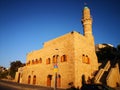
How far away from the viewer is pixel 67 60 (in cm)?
2327

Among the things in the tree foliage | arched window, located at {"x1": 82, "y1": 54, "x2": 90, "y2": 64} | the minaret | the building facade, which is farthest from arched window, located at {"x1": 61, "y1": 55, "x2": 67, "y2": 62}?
the tree foliage

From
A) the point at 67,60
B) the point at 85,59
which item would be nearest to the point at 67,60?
the point at 67,60

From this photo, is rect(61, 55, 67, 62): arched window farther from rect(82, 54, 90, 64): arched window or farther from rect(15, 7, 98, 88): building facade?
rect(82, 54, 90, 64): arched window

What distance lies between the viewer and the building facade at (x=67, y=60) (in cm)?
2225

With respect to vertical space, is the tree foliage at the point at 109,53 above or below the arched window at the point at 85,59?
above

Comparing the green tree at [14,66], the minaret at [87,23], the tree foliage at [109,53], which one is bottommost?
the green tree at [14,66]

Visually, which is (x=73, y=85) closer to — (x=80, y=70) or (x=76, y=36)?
(x=80, y=70)

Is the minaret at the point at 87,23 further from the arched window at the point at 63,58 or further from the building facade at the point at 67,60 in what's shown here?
the arched window at the point at 63,58

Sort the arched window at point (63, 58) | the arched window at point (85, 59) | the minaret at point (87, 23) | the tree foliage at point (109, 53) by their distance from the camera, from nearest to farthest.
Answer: the arched window at point (63, 58), the arched window at point (85, 59), the minaret at point (87, 23), the tree foliage at point (109, 53)

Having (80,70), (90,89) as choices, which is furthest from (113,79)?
(90,89)

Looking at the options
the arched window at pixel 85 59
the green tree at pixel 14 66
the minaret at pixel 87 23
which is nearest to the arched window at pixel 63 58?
the arched window at pixel 85 59

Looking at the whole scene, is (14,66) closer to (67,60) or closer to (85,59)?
(67,60)

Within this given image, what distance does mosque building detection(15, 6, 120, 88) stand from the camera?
22.2m

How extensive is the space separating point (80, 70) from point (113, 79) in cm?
572
